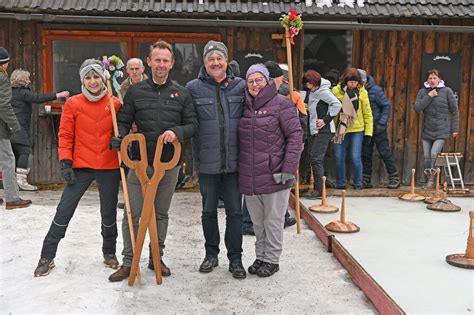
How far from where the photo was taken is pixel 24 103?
7.80 metres

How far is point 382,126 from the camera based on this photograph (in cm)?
862

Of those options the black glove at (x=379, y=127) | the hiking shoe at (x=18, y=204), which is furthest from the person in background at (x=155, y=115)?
the black glove at (x=379, y=127)

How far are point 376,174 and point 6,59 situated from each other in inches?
244

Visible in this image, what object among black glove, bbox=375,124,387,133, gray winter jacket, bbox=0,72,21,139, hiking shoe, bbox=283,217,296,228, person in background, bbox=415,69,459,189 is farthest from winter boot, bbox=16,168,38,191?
person in background, bbox=415,69,459,189

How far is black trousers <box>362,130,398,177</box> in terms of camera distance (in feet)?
28.8

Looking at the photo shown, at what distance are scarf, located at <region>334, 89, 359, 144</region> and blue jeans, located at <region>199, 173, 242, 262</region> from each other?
3868 millimetres

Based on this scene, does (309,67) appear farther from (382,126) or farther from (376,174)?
(376,174)

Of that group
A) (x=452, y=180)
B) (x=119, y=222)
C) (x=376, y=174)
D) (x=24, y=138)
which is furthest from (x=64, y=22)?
(x=452, y=180)

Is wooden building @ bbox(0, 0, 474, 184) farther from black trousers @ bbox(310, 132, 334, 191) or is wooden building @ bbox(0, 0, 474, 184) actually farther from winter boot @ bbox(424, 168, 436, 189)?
black trousers @ bbox(310, 132, 334, 191)

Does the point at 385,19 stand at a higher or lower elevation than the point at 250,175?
higher

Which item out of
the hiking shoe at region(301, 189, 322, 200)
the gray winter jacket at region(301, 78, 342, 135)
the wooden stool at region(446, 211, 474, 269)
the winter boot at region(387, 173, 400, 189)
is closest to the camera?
the wooden stool at region(446, 211, 474, 269)

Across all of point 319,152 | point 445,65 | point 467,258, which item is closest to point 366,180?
point 319,152

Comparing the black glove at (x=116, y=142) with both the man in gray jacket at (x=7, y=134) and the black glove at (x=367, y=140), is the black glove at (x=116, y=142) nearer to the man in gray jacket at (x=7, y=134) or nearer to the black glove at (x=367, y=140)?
the man in gray jacket at (x=7, y=134)

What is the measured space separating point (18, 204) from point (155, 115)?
11.9 ft
